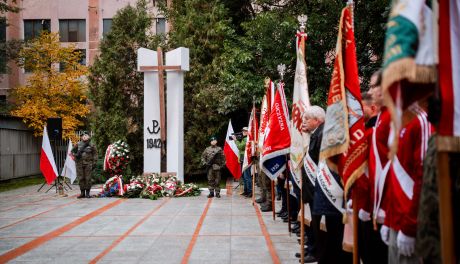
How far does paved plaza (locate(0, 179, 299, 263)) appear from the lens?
23.2 ft

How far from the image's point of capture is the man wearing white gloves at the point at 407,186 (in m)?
2.96

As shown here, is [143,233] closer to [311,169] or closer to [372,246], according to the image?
[311,169]

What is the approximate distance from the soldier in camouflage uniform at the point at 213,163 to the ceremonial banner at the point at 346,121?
10974 mm

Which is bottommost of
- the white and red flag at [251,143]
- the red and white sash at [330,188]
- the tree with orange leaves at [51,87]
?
the red and white sash at [330,188]

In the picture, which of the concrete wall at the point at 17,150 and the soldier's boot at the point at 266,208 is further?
the concrete wall at the point at 17,150

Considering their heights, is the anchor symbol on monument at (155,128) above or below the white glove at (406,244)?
above

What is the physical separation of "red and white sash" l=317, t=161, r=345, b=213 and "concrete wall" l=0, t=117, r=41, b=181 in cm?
2302

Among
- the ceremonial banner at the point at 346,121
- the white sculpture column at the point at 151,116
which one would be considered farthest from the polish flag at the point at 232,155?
the ceremonial banner at the point at 346,121

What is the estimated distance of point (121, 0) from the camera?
34.6 m

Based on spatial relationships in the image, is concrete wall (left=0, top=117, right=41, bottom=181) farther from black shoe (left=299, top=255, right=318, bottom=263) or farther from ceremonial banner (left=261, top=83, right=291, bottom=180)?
black shoe (left=299, top=255, right=318, bottom=263)

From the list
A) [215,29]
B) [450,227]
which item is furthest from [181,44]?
[450,227]

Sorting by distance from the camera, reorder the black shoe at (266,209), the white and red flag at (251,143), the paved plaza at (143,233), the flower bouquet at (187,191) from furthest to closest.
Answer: the flower bouquet at (187,191)
the white and red flag at (251,143)
the black shoe at (266,209)
the paved plaza at (143,233)

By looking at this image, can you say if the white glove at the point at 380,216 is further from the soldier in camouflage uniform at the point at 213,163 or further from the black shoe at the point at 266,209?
the soldier in camouflage uniform at the point at 213,163

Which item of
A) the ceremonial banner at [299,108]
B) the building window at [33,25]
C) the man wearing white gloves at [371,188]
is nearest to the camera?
the man wearing white gloves at [371,188]
